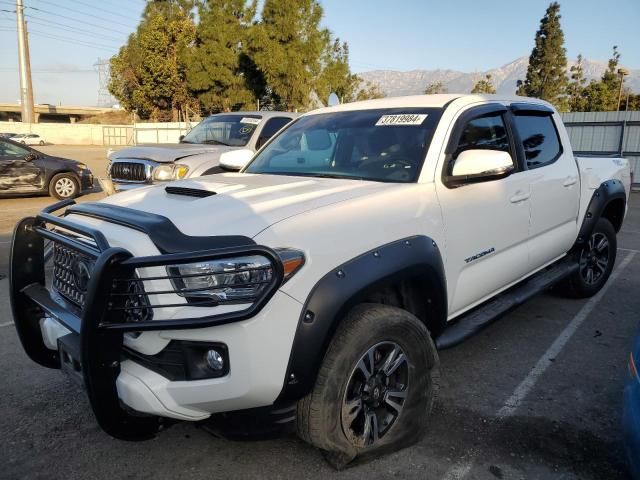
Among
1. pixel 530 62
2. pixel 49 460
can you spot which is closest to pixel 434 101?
pixel 49 460

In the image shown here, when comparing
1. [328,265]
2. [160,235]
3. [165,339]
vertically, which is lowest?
[165,339]

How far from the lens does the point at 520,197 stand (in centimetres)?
364

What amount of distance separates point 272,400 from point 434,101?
2290 mm

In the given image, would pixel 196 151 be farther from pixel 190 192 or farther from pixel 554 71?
pixel 554 71

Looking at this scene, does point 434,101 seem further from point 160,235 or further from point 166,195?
point 160,235

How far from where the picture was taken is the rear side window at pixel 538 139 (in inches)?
157

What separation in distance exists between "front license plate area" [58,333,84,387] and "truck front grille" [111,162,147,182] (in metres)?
5.94

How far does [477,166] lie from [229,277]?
5.39ft

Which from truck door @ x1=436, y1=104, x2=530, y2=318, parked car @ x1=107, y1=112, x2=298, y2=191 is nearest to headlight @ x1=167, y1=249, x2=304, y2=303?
truck door @ x1=436, y1=104, x2=530, y2=318

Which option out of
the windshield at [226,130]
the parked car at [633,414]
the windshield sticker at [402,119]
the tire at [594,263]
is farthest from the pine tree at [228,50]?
the parked car at [633,414]

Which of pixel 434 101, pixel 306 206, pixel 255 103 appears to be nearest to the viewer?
pixel 306 206

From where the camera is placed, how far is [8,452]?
2.76 meters

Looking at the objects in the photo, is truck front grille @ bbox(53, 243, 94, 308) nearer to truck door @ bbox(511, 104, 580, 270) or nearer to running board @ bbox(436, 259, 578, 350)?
running board @ bbox(436, 259, 578, 350)

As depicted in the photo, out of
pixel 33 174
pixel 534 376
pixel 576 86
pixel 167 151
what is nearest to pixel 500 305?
pixel 534 376
